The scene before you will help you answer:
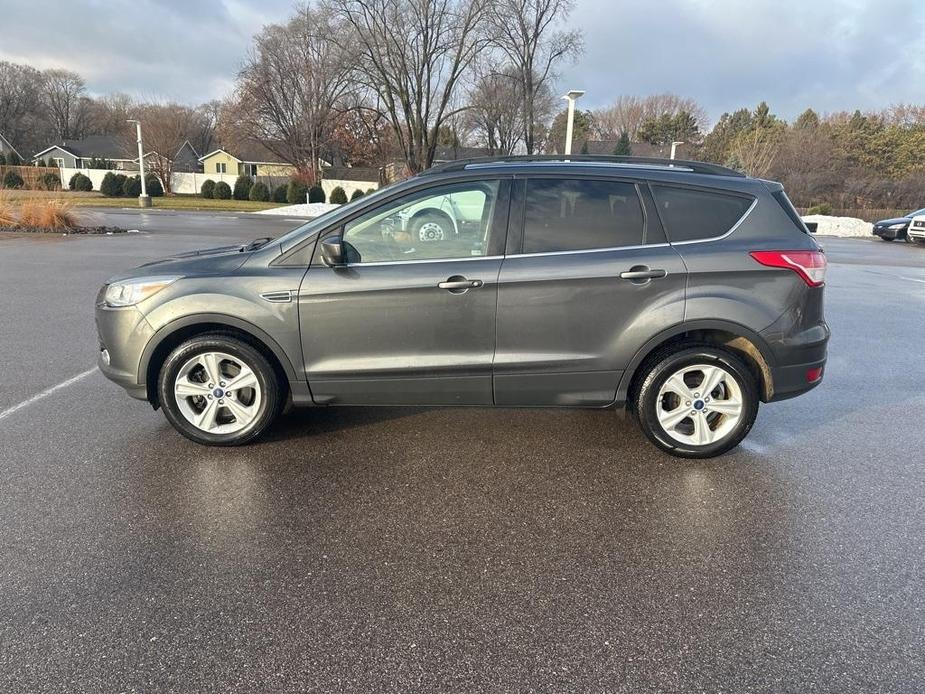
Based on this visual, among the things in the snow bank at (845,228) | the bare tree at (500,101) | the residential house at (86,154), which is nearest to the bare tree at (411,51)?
the bare tree at (500,101)

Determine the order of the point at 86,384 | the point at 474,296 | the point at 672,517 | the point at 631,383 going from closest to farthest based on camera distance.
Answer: the point at 672,517 → the point at 474,296 → the point at 631,383 → the point at 86,384

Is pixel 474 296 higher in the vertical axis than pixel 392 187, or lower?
lower

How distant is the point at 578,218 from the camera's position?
3732 mm

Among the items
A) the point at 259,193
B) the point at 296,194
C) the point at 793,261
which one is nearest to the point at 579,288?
the point at 793,261

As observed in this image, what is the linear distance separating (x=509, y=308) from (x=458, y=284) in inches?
13.9

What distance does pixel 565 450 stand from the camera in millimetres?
4000

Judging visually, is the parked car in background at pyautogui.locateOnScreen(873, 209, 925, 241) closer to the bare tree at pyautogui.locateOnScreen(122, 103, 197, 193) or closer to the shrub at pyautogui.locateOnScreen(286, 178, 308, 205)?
the shrub at pyautogui.locateOnScreen(286, 178, 308, 205)

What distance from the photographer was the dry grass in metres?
17.5

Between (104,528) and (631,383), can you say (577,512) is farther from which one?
(104,528)

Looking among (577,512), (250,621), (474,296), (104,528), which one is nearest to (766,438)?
(577,512)

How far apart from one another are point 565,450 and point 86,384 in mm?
4097

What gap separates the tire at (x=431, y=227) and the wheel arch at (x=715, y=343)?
145 cm

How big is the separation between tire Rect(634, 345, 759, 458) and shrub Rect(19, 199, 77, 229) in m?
19.9

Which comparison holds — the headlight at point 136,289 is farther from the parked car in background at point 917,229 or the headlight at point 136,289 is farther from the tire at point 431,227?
the parked car in background at point 917,229
